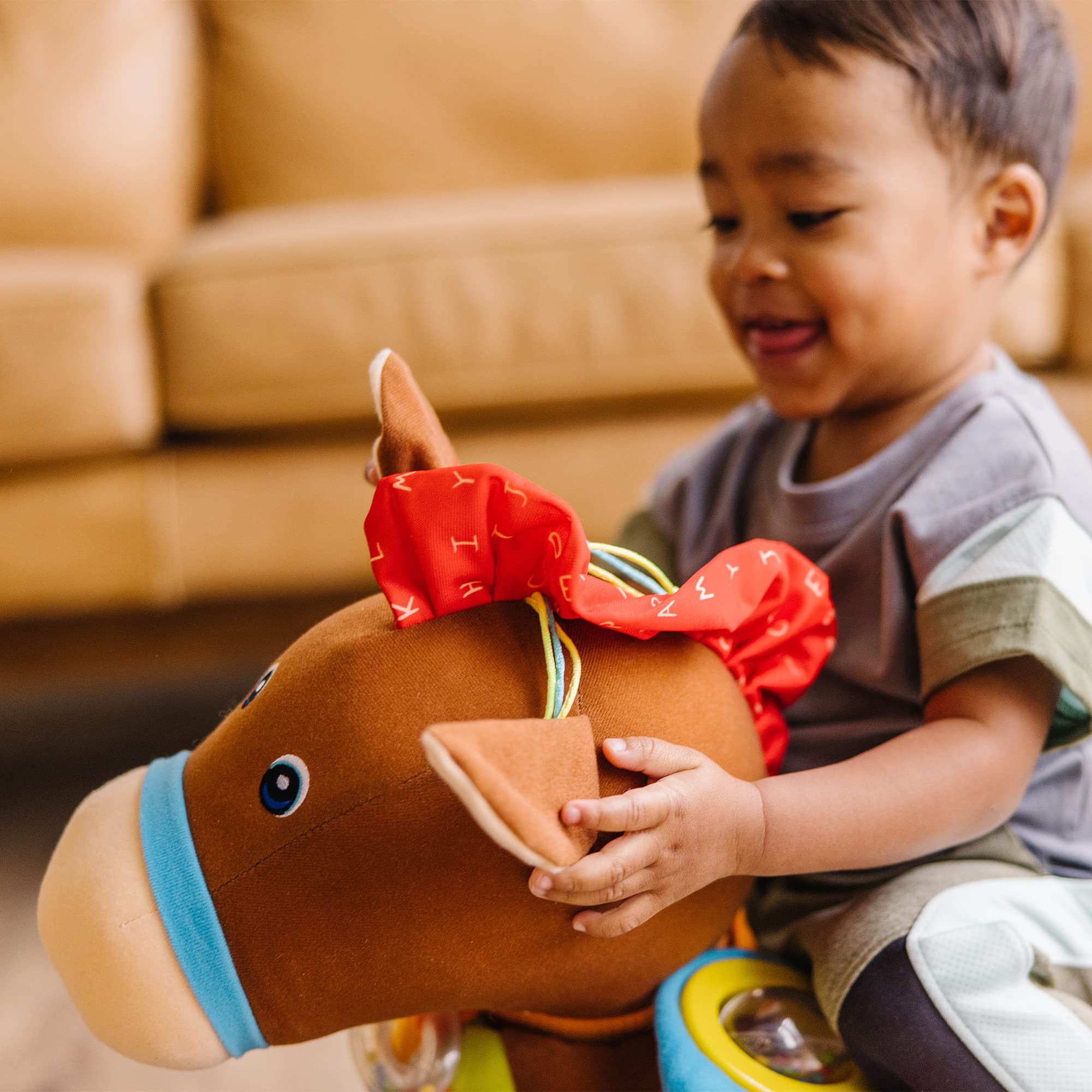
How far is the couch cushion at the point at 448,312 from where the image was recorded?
115 centimetres

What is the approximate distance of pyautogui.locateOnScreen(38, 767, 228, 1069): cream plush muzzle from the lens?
0.46 meters

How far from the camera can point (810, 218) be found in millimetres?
670

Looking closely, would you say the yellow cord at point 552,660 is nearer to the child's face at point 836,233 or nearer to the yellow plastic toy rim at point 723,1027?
the yellow plastic toy rim at point 723,1027

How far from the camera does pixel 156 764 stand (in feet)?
1.72

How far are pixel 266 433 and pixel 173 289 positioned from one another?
174 millimetres

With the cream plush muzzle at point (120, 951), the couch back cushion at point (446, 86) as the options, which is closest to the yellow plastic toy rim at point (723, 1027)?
the cream plush muzzle at point (120, 951)

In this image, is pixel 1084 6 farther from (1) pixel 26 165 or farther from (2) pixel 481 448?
(1) pixel 26 165

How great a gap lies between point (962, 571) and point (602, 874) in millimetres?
268

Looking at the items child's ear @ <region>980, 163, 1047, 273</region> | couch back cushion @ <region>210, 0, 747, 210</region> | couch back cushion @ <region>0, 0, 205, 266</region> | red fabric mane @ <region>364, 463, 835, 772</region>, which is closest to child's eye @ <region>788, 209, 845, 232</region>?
child's ear @ <region>980, 163, 1047, 273</region>

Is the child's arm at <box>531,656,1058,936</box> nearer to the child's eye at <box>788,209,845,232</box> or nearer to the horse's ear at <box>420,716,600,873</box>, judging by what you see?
the horse's ear at <box>420,716,600,873</box>

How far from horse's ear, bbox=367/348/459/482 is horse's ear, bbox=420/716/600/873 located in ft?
0.46

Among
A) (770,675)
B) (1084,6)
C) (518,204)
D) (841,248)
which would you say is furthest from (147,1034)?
(1084,6)

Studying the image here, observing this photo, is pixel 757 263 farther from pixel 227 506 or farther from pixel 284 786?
pixel 227 506

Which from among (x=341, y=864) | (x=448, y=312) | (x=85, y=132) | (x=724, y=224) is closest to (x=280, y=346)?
(x=448, y=312)
